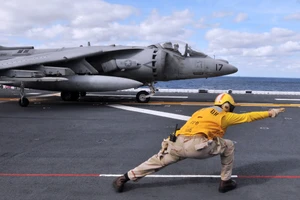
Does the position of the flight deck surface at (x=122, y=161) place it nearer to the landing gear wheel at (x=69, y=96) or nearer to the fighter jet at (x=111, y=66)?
the fighter jet at (x=111, y=66)

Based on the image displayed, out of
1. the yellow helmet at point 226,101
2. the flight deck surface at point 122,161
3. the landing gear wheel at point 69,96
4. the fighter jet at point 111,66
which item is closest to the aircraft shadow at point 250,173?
the flight deck surface at point 122,161

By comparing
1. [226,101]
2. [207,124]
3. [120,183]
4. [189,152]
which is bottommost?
[120,183]

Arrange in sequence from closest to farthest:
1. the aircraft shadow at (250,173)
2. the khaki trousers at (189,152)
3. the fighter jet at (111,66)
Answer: the khaki trousers at (189,152)
the aircraft shadow at (250,173)
the fighter jet at (111,66)

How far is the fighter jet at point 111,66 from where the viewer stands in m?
15.7

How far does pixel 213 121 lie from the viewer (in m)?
4.94

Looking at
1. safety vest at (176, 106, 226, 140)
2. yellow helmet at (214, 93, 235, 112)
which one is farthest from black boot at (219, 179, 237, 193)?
yellow helmet at (214, 93, 235, 112)

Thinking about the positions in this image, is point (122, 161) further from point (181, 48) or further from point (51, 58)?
point (181, 48)

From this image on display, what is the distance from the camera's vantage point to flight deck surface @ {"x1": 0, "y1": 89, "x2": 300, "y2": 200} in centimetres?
498

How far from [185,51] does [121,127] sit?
299 inches

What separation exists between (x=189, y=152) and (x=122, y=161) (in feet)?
6.92

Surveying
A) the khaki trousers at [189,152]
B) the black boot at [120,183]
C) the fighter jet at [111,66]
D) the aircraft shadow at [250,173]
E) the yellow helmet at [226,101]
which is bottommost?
the aircraft shadow at [250,173]

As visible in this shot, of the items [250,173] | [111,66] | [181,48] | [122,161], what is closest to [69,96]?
[111,66]

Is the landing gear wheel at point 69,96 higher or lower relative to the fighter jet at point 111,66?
lower

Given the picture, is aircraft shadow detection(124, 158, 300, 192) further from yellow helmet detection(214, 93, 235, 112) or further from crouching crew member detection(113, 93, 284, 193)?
yellow helmet detection(214, 93, 235, 112)
